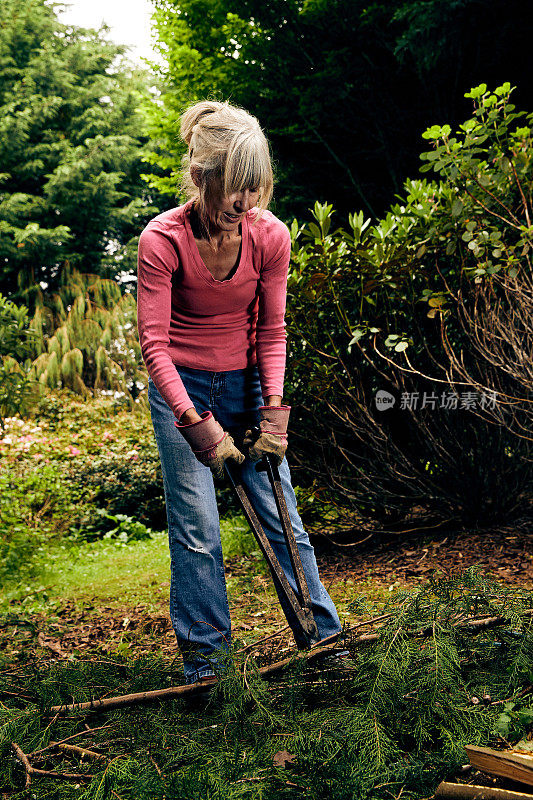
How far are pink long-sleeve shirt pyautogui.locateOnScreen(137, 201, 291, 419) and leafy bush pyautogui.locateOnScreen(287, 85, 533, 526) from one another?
1.37 meters

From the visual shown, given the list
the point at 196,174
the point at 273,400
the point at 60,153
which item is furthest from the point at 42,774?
the point at 60,153

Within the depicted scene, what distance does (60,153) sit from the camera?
18.4 m

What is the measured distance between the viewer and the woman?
2178 mm

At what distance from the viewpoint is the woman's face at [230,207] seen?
215 cm

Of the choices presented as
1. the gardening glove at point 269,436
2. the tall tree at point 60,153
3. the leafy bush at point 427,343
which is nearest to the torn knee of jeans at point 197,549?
the gardening glove at point 269,436

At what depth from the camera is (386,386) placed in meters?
4.24

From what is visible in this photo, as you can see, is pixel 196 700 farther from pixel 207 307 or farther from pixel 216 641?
pixel 207 307

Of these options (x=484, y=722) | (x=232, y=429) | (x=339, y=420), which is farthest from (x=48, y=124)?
(x=484, y=722)

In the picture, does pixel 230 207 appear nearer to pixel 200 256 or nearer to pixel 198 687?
pixel 200 256

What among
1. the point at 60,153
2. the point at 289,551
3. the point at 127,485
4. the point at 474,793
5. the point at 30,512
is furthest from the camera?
the point at 60,153

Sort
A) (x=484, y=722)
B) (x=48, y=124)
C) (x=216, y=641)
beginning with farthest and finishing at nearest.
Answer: (x=48, y=124) < (x=216, y=641) < (x=484, y=722)

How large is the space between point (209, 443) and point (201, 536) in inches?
14.2

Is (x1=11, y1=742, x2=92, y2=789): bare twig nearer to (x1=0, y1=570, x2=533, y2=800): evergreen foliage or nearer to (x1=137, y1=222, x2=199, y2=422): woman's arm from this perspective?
(x1=0, y1=570, x2=533, y2=800): evergreen foliage

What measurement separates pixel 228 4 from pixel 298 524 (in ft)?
35.8
